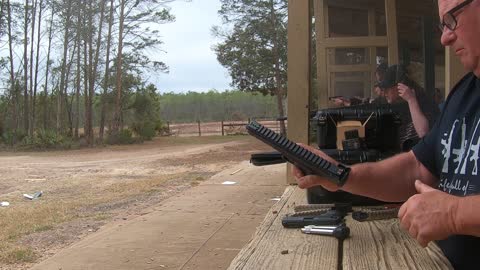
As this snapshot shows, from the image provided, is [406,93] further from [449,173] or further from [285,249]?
[449,173]

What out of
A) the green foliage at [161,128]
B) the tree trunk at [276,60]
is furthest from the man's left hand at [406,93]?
the green foliage at [161,128]

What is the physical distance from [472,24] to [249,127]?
748 mm

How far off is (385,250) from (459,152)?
60cm

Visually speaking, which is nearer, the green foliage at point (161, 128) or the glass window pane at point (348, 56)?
the glass window pane at point (348, 56)

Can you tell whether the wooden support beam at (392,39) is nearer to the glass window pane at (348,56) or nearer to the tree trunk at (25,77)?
the glass window pane at (348,56)

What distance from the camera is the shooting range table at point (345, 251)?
1.83 meters

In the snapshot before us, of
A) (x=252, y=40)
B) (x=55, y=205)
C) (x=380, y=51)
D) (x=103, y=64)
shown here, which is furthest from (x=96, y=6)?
(x=380, y=51)

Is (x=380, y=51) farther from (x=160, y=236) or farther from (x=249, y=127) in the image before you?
(x=249, y=127)

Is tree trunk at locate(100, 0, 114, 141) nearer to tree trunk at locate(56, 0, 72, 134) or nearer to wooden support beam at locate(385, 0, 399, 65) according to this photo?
tree trunk at locate(56, 0, 72, 134)

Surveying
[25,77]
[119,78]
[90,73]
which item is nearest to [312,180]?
[119,78]

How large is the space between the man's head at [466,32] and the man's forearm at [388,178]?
46 centimetres

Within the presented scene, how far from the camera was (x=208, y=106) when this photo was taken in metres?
62.2

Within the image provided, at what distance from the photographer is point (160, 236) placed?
19.6 feet

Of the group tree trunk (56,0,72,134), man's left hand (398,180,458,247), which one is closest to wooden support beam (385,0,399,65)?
man's left hand (398,180,458,247)
